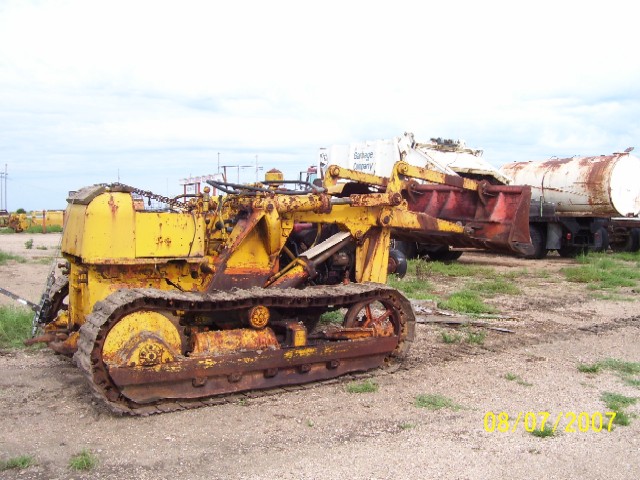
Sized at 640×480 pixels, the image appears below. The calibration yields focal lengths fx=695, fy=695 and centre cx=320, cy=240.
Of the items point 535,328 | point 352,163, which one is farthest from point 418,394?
point 352,163

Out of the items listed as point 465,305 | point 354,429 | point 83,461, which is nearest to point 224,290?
point 354,429

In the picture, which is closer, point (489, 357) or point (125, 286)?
point (125, 286)

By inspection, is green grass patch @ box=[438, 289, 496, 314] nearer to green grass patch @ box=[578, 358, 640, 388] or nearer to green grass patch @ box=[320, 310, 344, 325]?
green grass patch @ box=[320, 310, 344, 325]

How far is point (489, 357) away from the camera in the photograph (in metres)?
8.05

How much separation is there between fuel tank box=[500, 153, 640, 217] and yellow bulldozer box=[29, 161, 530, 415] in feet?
44.9

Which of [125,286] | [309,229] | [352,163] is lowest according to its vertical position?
[125,286]

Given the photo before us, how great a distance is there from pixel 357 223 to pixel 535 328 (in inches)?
146

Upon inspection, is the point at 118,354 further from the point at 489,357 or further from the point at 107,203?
the point at 489,357

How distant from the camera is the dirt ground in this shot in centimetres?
482

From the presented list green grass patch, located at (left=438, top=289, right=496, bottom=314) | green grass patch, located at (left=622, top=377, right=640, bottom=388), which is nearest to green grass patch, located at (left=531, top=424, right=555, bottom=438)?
green grass patch, located at (left=622, top=377, right=640, bottom=388)

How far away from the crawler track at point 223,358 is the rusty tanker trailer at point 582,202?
46.1 feet

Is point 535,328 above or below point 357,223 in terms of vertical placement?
below
